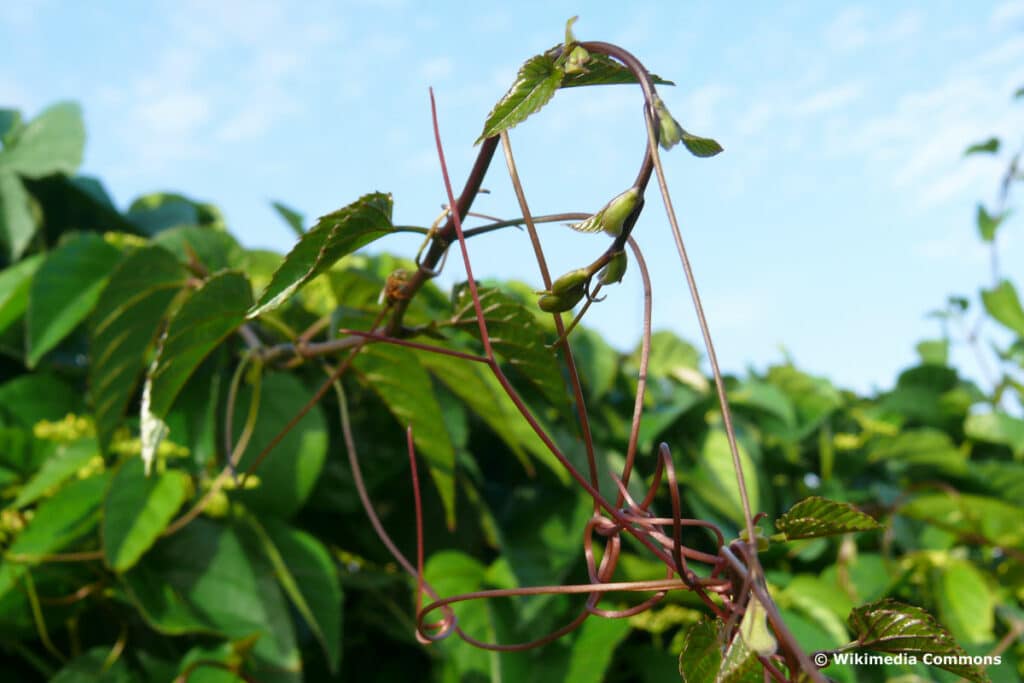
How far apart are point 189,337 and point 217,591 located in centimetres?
38

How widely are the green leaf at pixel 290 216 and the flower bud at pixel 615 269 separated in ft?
3.11

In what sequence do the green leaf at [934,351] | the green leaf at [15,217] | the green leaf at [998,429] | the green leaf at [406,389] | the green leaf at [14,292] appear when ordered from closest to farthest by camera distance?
the green leaf at [406,389], the green leaf at [14,292], the green leaf at [15,217], the green leaf at [998,429], the green leaf at [934,351]

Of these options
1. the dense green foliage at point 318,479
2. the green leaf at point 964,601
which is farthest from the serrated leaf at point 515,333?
the green leaf at point 964,601

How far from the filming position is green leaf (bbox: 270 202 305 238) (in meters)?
1.21

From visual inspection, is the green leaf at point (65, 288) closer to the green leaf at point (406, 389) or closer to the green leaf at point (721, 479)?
the green leaf at point (406, 389)

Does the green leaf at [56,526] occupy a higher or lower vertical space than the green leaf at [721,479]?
lower

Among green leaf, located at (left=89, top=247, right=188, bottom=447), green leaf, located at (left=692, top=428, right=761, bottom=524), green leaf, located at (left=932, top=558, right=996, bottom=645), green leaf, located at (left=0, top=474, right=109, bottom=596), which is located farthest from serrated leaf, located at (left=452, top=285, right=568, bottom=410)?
green leaf, located at (left=932, top=558, right=996, bottom=645)

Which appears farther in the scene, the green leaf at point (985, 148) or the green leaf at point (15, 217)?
the green leaf at point (985, 148)

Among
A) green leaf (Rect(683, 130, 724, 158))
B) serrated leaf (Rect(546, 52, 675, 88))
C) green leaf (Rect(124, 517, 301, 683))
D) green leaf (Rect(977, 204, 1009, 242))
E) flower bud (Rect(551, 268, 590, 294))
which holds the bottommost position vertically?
green leaf (Rect(124, 517, 301, 683))

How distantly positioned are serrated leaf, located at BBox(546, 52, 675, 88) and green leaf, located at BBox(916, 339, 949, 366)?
1.58 meters

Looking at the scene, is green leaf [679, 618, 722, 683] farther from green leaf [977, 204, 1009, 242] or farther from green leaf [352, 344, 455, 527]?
green leaf [977, 204, 1009, 242]

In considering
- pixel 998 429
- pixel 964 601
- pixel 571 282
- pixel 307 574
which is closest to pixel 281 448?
pixel 307 574

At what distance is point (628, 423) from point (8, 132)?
3.19 ft

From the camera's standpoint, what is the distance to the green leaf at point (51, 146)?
1213 mm
